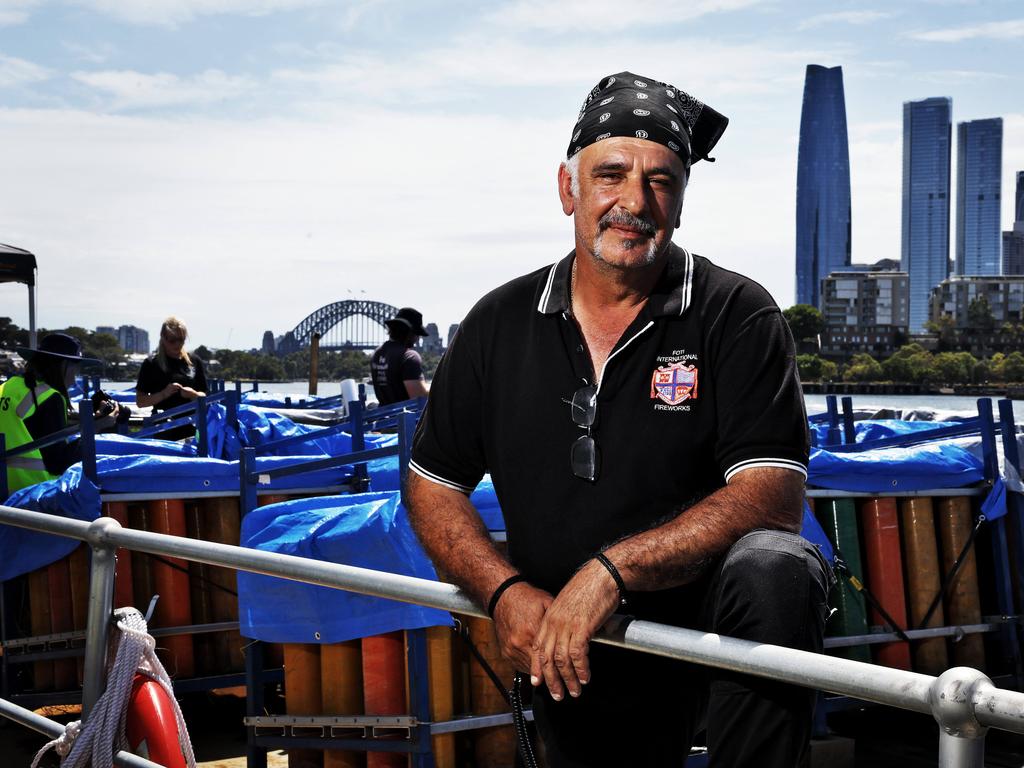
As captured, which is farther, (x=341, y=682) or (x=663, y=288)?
(x=341, y=682)

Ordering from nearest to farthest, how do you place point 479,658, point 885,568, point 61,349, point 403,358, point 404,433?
point 479,658 < point 404,433 < point 885,568 < point 61,349 < point 403,358

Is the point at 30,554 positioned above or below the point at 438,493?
below

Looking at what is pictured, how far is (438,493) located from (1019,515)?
516 cm

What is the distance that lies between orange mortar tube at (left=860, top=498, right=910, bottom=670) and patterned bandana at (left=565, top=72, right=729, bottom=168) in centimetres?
437

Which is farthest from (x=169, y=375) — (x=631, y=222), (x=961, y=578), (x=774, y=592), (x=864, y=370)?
(x=864, y=370)

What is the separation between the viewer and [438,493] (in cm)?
272

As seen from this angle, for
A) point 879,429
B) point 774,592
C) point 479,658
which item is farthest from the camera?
point 879,429

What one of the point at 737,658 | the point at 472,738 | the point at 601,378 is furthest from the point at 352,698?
the point at 737,658

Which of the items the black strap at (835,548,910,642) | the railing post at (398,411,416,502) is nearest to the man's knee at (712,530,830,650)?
the railing post at (398,411,416,502)

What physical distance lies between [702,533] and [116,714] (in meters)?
1.91

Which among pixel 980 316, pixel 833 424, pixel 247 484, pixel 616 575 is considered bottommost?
pixel 833 424

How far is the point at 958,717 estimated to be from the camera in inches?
60.4

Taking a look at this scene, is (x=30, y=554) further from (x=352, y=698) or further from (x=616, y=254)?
(x=616, y=254)

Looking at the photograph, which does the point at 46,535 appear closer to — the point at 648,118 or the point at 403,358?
the point at 403,358
